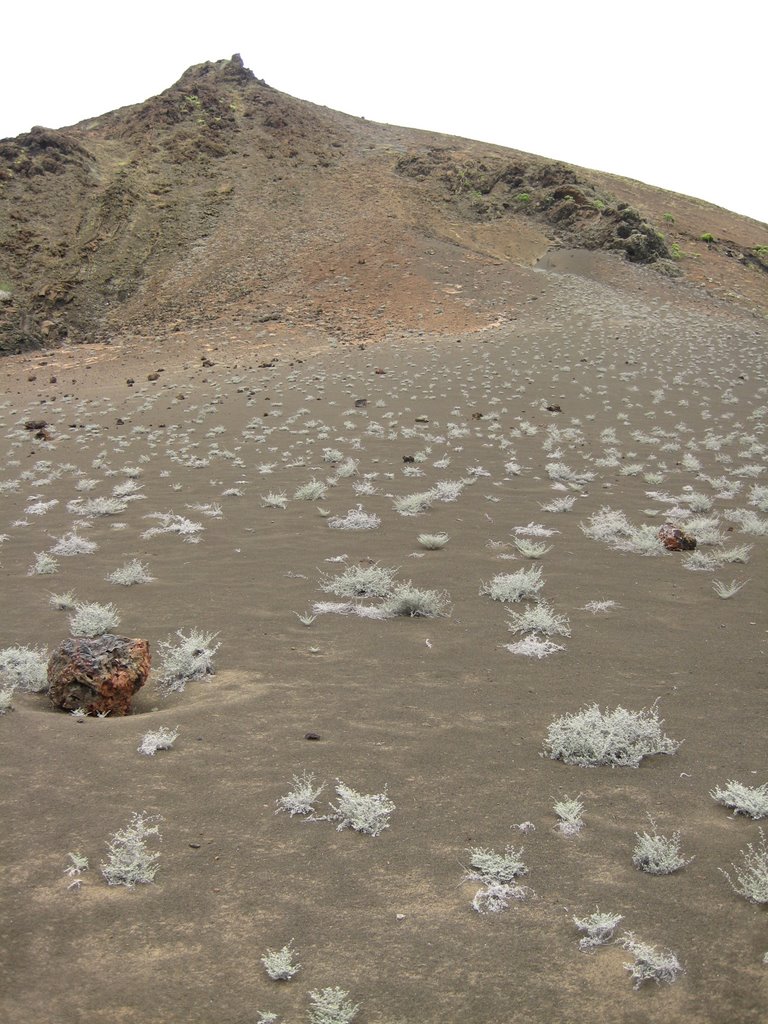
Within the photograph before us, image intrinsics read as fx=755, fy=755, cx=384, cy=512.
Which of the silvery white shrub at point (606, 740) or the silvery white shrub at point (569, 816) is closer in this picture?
the silvery white shrub at point (569, 816)

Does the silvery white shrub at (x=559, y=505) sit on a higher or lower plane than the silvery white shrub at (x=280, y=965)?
higher

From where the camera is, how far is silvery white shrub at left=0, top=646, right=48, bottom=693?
17.9 ft

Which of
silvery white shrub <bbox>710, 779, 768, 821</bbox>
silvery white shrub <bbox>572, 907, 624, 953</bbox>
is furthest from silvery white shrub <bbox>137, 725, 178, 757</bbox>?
silvery white shrub <bbox>710, 779, 768, 821</bbox>

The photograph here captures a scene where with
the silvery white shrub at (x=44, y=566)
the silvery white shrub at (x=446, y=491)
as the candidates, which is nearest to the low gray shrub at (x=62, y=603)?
the silvery white shrub at (x=44, y=566)

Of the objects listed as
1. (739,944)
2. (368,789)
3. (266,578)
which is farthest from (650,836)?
(266,578)

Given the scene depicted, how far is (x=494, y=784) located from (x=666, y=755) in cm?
110

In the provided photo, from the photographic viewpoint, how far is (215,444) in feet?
52.6

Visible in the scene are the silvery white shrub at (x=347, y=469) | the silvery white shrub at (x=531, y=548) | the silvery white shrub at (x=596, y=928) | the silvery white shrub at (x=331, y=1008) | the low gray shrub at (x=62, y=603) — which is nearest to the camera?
the silvery white shrub at (x=331, y=1008)

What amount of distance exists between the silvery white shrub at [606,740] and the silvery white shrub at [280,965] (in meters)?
2.06

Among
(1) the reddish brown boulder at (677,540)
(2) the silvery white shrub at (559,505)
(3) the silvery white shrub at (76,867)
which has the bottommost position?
(3) the silvery white shrub at (76,867)

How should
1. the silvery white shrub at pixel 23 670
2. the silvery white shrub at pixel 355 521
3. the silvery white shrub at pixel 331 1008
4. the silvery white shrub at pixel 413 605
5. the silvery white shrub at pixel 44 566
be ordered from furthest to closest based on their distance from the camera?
the silvery white shrub at pixel 355 521 → the silvery white shrub at pixel 44 566 → the silvery white shrub at pixel 413 605 → the silvery white shrub at pixel 23 670 → the silvery white shrub at pixel 331 1008

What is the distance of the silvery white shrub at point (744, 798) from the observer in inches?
150

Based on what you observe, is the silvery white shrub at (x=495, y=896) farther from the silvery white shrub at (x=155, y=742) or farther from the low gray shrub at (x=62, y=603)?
the low gray shrub at (x=62, y=603)

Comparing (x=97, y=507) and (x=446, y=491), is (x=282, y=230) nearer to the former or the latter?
(x=97, y=507)
